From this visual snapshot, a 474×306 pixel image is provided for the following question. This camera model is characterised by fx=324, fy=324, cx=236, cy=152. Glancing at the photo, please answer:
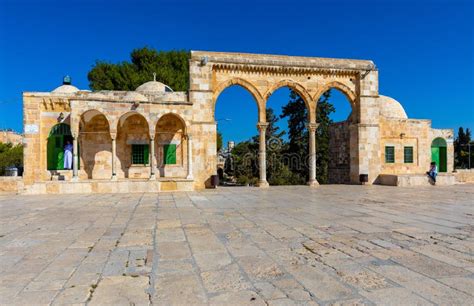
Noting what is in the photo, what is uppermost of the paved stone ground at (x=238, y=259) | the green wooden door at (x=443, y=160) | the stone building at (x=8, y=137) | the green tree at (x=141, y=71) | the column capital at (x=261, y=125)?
the green tree at (x=141, y=71)

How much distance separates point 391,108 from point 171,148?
1465 centimetres

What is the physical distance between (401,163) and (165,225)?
1741 centimetres

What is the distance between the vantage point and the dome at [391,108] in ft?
69.3

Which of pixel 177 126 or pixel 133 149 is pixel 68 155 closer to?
pixel 133 149

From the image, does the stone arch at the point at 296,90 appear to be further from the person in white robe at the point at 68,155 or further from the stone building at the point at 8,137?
the stone building at the point at 8,137

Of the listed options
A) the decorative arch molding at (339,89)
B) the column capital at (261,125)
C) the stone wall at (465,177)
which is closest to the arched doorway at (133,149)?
the column capital at (261,125)

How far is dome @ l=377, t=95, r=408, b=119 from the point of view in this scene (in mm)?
21114

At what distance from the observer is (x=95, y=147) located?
1634cm

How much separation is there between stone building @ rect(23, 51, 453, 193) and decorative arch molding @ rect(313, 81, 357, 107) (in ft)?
0.18

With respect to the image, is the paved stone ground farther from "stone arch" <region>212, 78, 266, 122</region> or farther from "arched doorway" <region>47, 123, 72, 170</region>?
"stone arch" <region>212, 78, 266, 122</region>

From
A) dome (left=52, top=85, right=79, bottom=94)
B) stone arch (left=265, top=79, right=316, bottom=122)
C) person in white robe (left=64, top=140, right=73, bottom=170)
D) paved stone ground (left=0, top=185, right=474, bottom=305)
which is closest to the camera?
paved stone ground (left=0, top=185, right=474, bottom=305)

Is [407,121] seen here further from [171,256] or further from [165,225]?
[171,256]

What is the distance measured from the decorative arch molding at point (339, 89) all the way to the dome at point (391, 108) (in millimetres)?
3683

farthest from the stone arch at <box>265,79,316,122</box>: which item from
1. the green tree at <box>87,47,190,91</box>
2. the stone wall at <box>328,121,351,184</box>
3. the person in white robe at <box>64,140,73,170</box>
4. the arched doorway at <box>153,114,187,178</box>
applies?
the green tree at <box>87,47,190,91</box>
